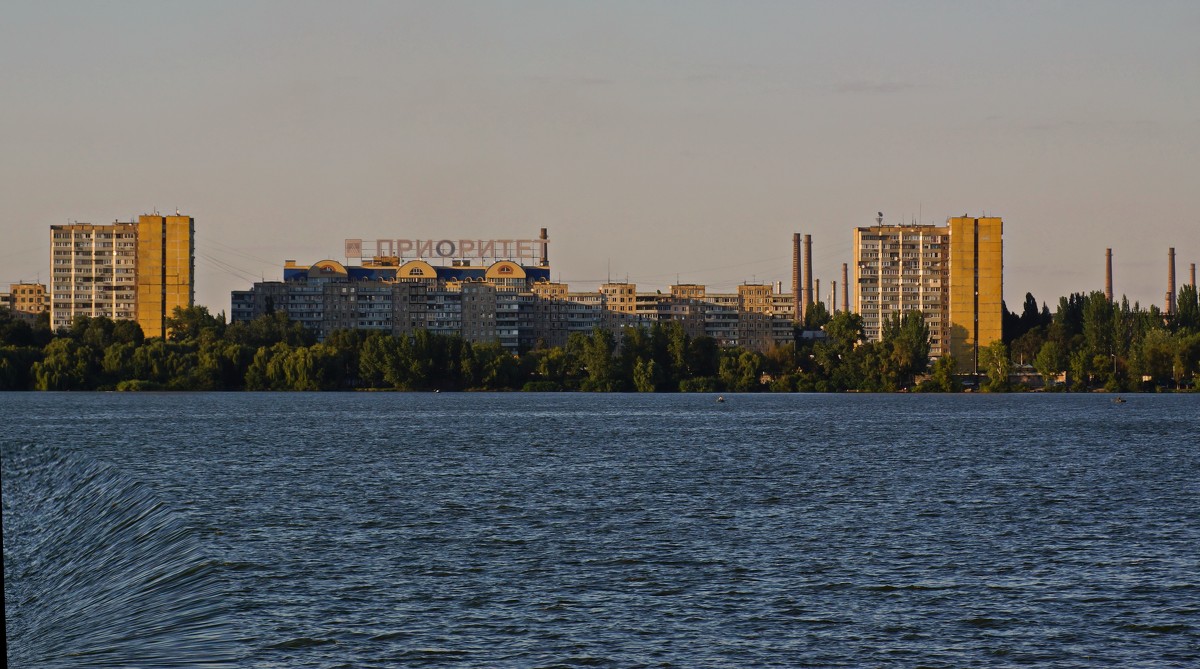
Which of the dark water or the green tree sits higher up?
the green tree

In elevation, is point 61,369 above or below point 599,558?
above

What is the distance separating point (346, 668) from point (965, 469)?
5281 centimetres

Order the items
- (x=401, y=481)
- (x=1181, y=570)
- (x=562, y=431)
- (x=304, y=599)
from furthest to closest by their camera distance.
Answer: (x=562, y=431) → (x=401, y=481) → (x=1181, y=570) → (x=304, y=599)

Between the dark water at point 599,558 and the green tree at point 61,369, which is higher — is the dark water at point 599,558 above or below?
below

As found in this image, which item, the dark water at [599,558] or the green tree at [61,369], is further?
the green tree at [61,369]

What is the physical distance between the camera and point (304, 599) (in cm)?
3381

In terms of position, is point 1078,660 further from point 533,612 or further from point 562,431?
point 562,431

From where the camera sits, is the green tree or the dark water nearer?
the dark water

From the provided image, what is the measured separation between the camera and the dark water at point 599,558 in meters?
29.1

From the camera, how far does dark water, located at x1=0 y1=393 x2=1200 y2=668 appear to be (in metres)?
29.1

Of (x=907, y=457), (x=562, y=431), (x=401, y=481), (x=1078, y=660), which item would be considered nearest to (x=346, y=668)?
(x=1078, y=660)

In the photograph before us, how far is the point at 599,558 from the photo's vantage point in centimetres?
3991

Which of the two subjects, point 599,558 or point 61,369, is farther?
point 61,369

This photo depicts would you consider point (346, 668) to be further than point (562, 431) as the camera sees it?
No
